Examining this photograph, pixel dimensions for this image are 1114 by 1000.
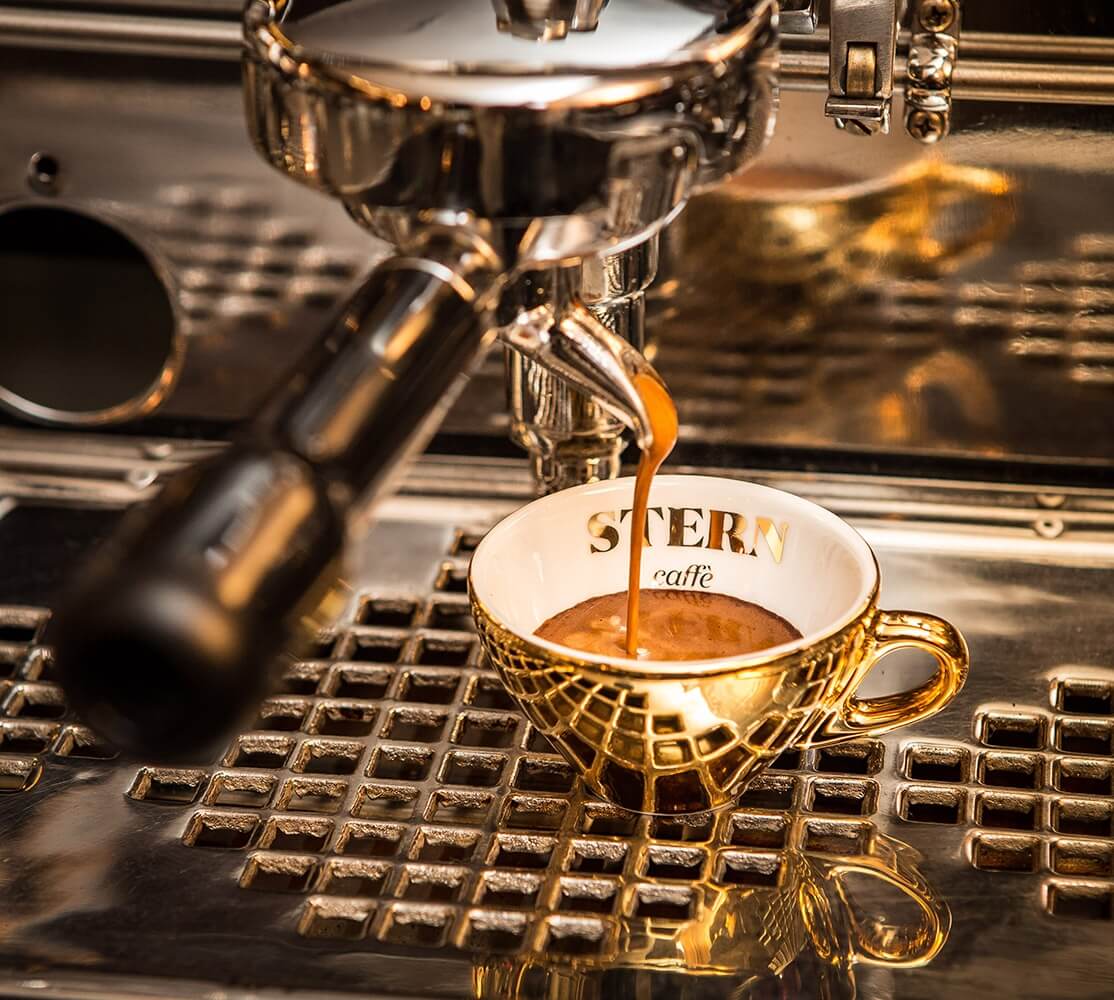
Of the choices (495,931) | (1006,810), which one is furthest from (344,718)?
(1006,810)

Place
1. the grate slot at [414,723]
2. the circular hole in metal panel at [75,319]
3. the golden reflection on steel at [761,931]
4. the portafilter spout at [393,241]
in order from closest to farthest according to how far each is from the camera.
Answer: the portafilter spout at [393,241], the golden reflection on steel at [761,931], the grate slot at [414,723], the circular hole in metal panel at [75,319]

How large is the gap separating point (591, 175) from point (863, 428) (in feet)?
1.02

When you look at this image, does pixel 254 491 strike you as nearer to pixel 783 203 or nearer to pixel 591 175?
pixel 591 175

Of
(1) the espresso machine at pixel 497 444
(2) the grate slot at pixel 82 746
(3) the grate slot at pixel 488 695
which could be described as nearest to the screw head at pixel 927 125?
(1) the espresso machine at pixel 497 444

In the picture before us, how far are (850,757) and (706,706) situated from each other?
9 centimetres

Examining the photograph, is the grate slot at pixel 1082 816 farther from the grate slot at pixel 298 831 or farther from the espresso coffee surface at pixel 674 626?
the grate slot at pixel 298 831

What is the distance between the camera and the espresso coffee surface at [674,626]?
0.52 m

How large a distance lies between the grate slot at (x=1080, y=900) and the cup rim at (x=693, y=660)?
99 millimetres

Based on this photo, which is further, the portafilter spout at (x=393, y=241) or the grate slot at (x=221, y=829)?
the grate slot at (x=221, y=829)

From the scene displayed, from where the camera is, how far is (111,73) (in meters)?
0.65

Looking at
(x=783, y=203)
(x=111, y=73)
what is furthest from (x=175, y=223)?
(x=783, y=203)

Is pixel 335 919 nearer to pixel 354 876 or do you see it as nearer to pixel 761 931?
pixel 354 876

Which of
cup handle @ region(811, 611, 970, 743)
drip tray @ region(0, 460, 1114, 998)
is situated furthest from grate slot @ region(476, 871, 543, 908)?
cup handle @ region(811, 611, 970, 743)

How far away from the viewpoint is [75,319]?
0.73 metres
